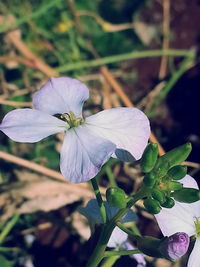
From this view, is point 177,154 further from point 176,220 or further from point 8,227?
point 8,227

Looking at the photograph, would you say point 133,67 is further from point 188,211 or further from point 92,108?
point 188,211

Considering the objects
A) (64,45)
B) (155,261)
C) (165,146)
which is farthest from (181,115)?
(155,261)

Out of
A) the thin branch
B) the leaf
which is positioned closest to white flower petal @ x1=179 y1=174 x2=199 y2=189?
the leaf

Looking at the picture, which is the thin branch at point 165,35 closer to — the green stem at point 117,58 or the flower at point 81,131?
the green stem at point 117,58

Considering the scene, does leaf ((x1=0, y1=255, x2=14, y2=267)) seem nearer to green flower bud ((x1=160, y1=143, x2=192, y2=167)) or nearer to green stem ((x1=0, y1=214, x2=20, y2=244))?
green stem ((x1=0, y1=214, x2=20, y2=244))

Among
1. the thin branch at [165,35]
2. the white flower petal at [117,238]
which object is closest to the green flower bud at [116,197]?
the white flower petal at [117,238]
